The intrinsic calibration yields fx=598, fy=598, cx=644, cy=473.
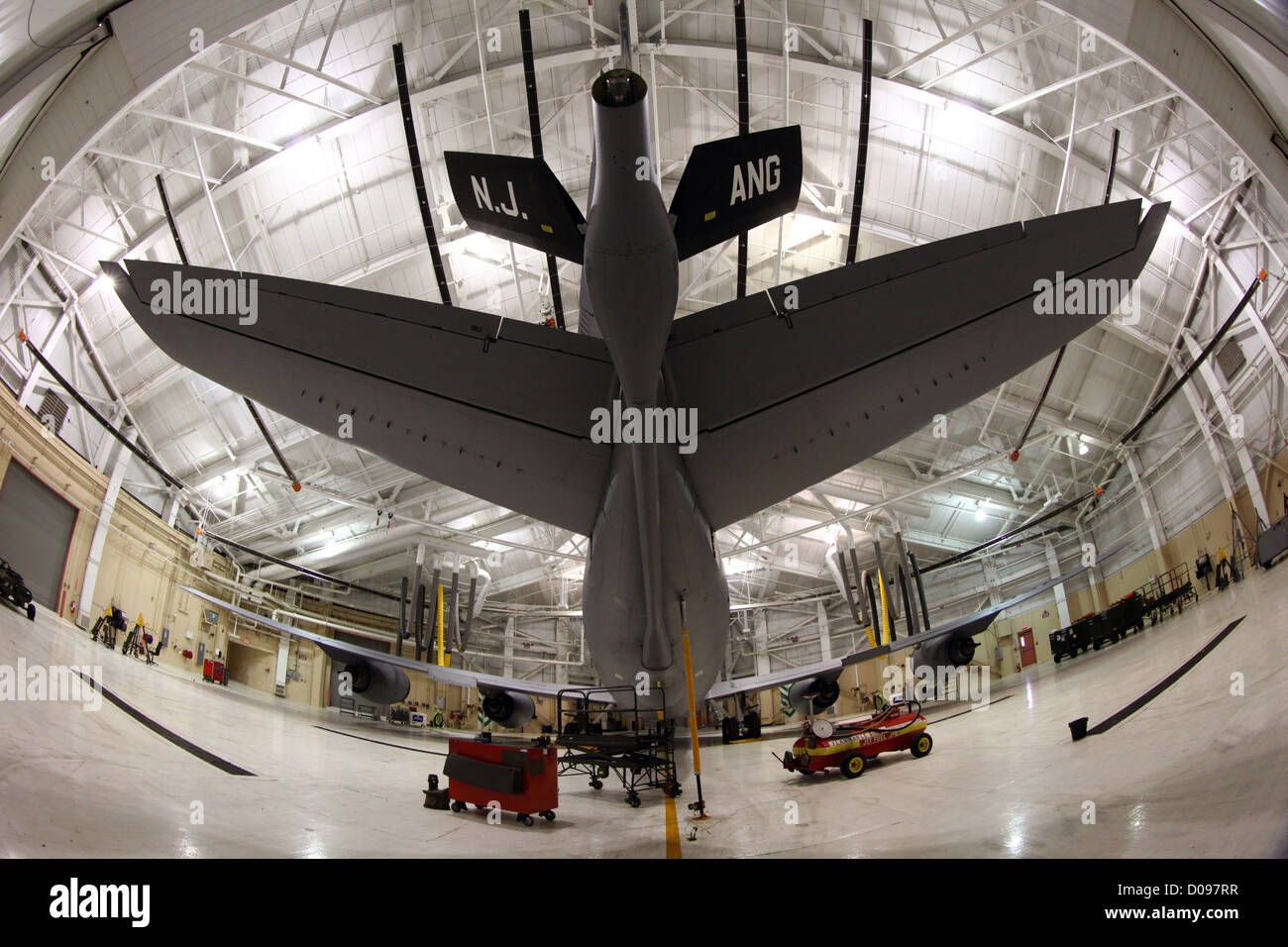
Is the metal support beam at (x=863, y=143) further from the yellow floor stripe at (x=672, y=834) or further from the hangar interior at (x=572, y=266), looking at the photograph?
the yellow floor stripe at (x=672, y=834)

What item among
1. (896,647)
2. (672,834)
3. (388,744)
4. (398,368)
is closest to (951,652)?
(896,647)

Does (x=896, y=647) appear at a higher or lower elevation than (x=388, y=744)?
higher

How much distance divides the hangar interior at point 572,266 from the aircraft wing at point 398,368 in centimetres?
49

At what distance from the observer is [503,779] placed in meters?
6.85

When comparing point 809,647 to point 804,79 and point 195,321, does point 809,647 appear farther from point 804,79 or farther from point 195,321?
point 195,321

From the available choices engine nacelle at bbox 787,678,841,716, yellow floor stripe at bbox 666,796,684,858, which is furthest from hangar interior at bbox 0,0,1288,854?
engine nacelle at bbox 787,678,841,716

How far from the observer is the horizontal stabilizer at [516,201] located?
159 inches

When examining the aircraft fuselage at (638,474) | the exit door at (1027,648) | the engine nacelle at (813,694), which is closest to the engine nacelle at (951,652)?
the engine nacelle at (813,694)

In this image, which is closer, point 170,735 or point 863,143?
point 170,735

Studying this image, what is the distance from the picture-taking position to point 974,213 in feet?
59.2

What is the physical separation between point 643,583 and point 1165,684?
7.89 metres

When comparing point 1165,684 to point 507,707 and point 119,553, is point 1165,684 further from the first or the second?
point 119,553
